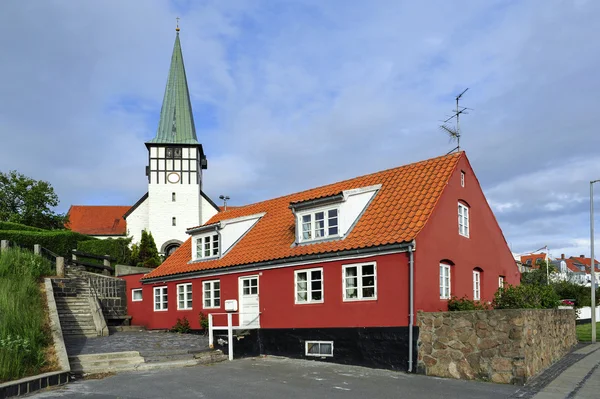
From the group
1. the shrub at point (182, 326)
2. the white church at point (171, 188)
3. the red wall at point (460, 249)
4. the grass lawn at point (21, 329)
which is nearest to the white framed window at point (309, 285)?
the red wall at point (460, 249)

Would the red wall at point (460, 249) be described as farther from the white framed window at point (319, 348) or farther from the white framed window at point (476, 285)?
the white framed window at point (319, 348)

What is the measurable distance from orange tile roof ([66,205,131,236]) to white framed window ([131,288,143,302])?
30666 mm

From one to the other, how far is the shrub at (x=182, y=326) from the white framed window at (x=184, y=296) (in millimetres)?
518

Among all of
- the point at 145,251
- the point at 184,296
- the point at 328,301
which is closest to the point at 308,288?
the point at 328,301

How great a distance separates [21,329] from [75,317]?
8671 mm

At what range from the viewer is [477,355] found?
41.7 feet

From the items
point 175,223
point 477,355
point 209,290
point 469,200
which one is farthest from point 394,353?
point 175,223

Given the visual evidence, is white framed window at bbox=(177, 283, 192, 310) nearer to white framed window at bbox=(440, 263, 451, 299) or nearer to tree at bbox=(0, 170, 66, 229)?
white framed window at bbox=(440, 263, 451, 299)

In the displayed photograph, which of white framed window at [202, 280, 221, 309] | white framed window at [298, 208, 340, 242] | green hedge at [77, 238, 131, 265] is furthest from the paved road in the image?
green hedge at [77, 238, 131, 265]

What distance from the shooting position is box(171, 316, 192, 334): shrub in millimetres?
21878

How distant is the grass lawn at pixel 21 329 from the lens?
11430mm

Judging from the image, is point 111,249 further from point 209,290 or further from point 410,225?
point 410,225

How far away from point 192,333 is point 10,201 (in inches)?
1468

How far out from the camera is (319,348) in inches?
637
